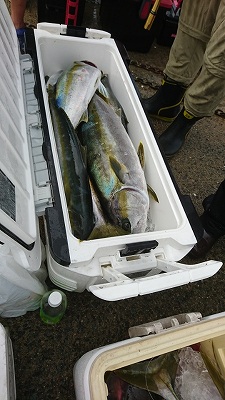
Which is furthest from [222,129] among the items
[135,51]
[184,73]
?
[135,51]

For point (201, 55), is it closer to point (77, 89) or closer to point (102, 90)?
point (102, 90)

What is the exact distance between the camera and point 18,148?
132 centimetres

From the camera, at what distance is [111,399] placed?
112cm

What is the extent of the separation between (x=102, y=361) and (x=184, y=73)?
209cm

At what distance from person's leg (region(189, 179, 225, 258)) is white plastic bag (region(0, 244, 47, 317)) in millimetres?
953

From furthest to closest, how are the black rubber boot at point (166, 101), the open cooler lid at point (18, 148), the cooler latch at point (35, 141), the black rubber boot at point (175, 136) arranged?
the black rubber boot at point (166, 101) → the black rubber boot at point (175, 136) → the cooler latch at point (35, 141) → the open cooler lid at point (18, 148)

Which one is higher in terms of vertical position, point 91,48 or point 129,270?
point 91,48

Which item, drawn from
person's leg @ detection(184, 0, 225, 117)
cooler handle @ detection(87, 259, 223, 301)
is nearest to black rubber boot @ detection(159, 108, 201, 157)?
person's leg @ detection(184, 0, 225, 117)

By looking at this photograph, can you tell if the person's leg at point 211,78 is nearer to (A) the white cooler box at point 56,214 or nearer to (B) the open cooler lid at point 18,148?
(A) the white cooler box at point 56,214

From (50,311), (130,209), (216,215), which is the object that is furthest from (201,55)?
(50,311)

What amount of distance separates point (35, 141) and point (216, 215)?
1.14 meters

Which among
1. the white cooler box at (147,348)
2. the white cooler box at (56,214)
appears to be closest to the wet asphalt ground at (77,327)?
the white cooler box at (56,214)

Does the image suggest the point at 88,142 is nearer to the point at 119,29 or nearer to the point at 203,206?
the point at 203,206

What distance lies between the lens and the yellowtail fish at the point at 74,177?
54.8 inches
